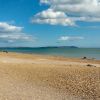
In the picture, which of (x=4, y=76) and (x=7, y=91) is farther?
(x=4, y=76)

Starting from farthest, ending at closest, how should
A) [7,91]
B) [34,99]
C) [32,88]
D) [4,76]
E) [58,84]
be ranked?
[4,76] < [58,84] < [32,88] < [7,91] < [34,99]

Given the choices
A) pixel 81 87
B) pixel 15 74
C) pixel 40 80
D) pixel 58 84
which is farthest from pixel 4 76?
pixel 81 87

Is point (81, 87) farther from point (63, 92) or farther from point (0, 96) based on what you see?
point (0, 96)

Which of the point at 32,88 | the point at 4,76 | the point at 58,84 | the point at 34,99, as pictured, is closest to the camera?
the point at 34,99

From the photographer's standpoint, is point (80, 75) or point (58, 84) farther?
point (80, 75)

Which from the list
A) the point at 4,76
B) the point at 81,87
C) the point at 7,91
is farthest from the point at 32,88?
the point at 4,76

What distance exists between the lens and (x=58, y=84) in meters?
22.8

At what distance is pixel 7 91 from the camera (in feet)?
64.7

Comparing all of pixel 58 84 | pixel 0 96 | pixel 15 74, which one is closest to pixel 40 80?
pixel 58 84

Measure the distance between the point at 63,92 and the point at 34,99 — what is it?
2.94 meters

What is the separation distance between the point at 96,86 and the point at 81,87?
42.1 inches

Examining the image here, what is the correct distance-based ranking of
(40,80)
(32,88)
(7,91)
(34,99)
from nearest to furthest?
(34,99) → (7,91) → (32,88) → (40,80)

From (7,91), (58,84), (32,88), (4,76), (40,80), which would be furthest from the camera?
(4,76)

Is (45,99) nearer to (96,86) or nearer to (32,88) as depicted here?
(32,88)
